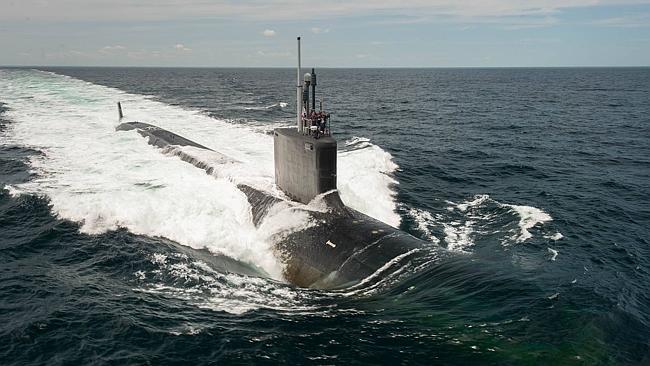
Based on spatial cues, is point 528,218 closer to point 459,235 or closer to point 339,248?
point 459,235

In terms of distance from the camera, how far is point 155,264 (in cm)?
2009

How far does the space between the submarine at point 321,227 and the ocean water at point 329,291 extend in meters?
0.72

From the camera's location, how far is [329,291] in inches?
698

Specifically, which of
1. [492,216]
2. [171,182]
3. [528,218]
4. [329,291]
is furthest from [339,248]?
[171,182]

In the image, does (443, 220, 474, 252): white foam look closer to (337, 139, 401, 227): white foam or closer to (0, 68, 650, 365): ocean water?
(0, 68, 650, 365): ocean water

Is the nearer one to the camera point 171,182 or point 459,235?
point 459,235

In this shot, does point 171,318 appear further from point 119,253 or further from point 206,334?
point 119,253

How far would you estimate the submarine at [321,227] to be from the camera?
61.0 ft

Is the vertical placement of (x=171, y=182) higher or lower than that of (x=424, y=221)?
higher

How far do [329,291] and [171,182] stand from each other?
16.3m

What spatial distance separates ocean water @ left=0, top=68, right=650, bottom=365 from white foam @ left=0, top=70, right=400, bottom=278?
15 cm

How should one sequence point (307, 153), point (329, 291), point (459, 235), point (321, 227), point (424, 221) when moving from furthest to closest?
point (424, 221)
point (459, 235)
point (307, 153)
point (321, 227)
point (329, 291)

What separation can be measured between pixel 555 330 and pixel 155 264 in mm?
14549

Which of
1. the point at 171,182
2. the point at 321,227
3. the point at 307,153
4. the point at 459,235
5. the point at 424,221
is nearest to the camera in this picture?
the point at 321,227
